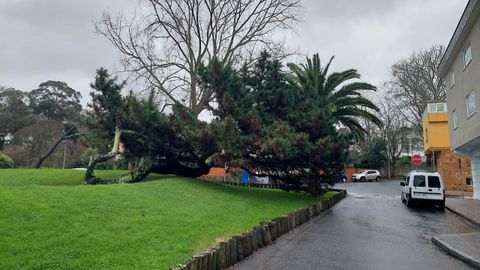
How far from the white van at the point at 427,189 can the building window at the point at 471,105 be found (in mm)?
3526

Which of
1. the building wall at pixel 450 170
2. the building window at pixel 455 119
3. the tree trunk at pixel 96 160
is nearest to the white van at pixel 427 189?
the building window at pixel 455 119

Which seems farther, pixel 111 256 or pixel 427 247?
pixel 427 247

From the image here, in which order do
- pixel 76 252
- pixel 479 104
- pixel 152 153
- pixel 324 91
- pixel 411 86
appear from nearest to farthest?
pixel 76 252
pixel 479 104
pixel 152 153
pixel 324 91
pixel 411 86

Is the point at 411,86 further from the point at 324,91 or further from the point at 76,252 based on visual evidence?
the point at 76,252

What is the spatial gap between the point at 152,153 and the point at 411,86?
113 ft

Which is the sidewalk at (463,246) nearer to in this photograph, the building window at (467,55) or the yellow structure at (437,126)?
the building window at (467,55)

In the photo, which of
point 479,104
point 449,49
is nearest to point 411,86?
point 449,49

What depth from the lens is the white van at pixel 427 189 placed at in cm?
1930

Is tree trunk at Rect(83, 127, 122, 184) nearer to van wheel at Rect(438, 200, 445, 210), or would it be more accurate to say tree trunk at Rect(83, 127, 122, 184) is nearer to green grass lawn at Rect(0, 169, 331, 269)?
green grass lawn at Rect(0, 169, 331, 269)

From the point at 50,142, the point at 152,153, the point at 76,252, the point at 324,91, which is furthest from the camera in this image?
the point at 50,142

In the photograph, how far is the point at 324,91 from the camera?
2600cm

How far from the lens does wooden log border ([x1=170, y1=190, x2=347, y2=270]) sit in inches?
224

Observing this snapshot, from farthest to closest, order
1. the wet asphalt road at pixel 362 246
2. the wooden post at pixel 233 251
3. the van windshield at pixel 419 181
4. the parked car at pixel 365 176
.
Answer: the parked car at pixel 365 176 < the van windshield at pixel 419 181 < the wet asphalt road at pixel 362 246 < the wooden post at pixel 233 251

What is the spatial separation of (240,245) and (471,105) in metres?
16.5
